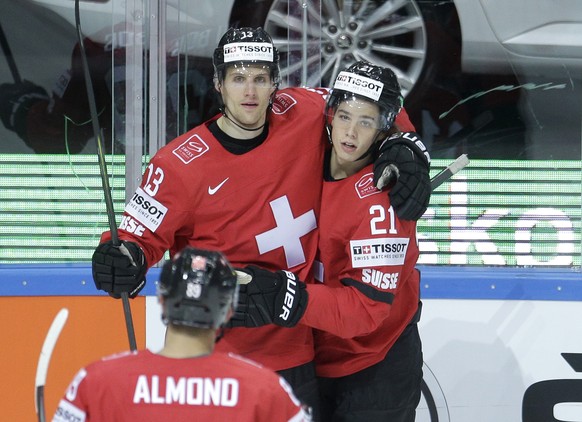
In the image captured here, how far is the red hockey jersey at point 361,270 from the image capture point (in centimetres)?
274

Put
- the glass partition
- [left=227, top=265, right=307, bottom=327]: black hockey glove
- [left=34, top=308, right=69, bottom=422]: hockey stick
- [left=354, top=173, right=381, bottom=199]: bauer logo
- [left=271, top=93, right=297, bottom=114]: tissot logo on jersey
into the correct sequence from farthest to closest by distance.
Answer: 1. the glass partition
2. [left=271, top=93, right=297, bottom=114]: tissot logo on jersey
3. [left=354, top=173, right=381, bottom=199]: bauer logo
4. [left=227, top=265, right=307, bottom=327]: black hockey glove
5. [left=34, top=308, right=69, bottom=422]: hockey stick

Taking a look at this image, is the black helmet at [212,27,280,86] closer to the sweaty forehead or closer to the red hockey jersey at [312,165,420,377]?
the sweaty forehead

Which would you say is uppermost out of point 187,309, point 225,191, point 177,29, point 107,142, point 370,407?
point 177,29

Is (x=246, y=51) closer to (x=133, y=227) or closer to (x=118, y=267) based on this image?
(x=133, y=227)

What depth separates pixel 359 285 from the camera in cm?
277

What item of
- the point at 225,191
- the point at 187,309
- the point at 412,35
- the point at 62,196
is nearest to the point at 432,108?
the point at 412,35

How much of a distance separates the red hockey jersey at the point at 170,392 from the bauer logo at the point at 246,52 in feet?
3.74

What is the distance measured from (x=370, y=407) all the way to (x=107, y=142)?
4.89ft

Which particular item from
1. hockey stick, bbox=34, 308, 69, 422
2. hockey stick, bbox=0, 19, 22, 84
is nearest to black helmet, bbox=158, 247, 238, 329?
hockey stick, bbox=34, 308, 69, 422

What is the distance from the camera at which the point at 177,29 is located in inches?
151

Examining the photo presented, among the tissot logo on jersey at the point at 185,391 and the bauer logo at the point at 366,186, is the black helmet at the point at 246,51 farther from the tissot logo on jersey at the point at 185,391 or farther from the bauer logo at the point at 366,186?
the tissot logo on jersey at the point at 185,391

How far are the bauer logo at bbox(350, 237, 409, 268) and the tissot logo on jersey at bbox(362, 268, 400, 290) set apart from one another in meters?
0.02

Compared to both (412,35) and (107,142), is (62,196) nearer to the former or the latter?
(107,142)

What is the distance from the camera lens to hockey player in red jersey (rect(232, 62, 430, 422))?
2730mm
